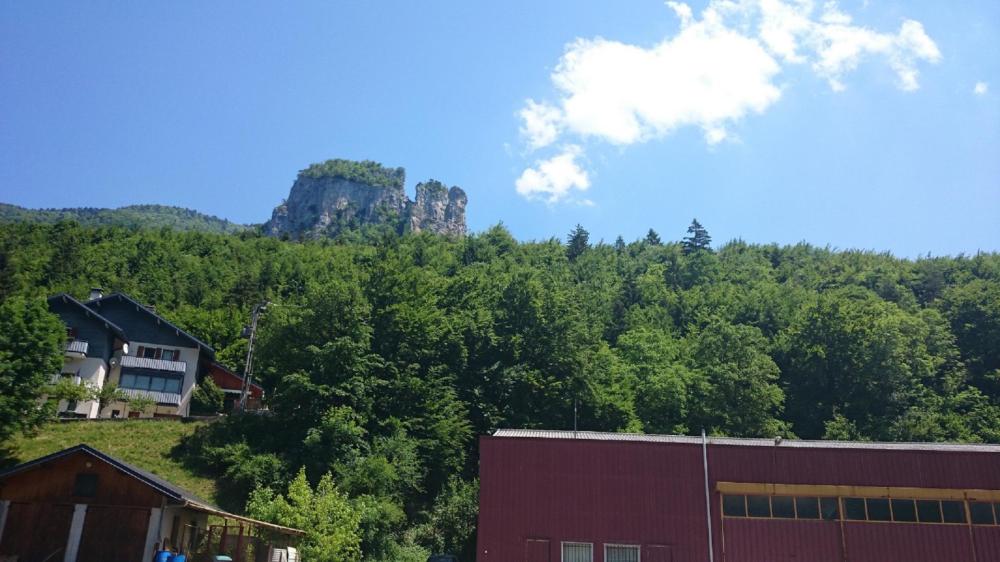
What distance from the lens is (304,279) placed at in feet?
276

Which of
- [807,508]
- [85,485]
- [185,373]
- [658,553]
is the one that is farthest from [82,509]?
[185,373]

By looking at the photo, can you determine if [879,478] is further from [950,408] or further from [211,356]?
[211,356]

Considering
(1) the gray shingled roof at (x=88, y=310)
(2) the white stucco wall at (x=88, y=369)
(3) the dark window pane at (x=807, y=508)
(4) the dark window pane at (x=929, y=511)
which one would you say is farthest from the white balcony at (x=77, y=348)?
(4) the dark window pane at (x=929, y=511)

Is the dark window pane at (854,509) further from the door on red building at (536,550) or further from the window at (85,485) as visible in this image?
the window at (85,485)

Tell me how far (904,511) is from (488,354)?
3045 cm

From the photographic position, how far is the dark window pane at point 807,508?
97.4ft

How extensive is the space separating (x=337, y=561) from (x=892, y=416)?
4531 cm

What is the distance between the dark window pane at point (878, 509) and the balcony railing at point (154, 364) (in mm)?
47121

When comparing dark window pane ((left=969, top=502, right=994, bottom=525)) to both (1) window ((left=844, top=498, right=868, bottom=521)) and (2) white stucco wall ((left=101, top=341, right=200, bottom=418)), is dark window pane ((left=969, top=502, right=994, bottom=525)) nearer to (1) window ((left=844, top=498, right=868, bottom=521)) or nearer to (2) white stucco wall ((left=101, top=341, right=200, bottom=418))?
(1) window ((left=844, top=498, right=868, bottom=521))

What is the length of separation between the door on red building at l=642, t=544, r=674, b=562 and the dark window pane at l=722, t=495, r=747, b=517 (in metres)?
2.73

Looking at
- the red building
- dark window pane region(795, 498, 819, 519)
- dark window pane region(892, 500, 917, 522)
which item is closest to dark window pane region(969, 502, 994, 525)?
the red building

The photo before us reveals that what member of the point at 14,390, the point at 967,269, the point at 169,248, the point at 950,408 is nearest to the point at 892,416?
the point at 950,408

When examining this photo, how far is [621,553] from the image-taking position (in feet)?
97.9

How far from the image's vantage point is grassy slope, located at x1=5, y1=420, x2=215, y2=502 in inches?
1533
